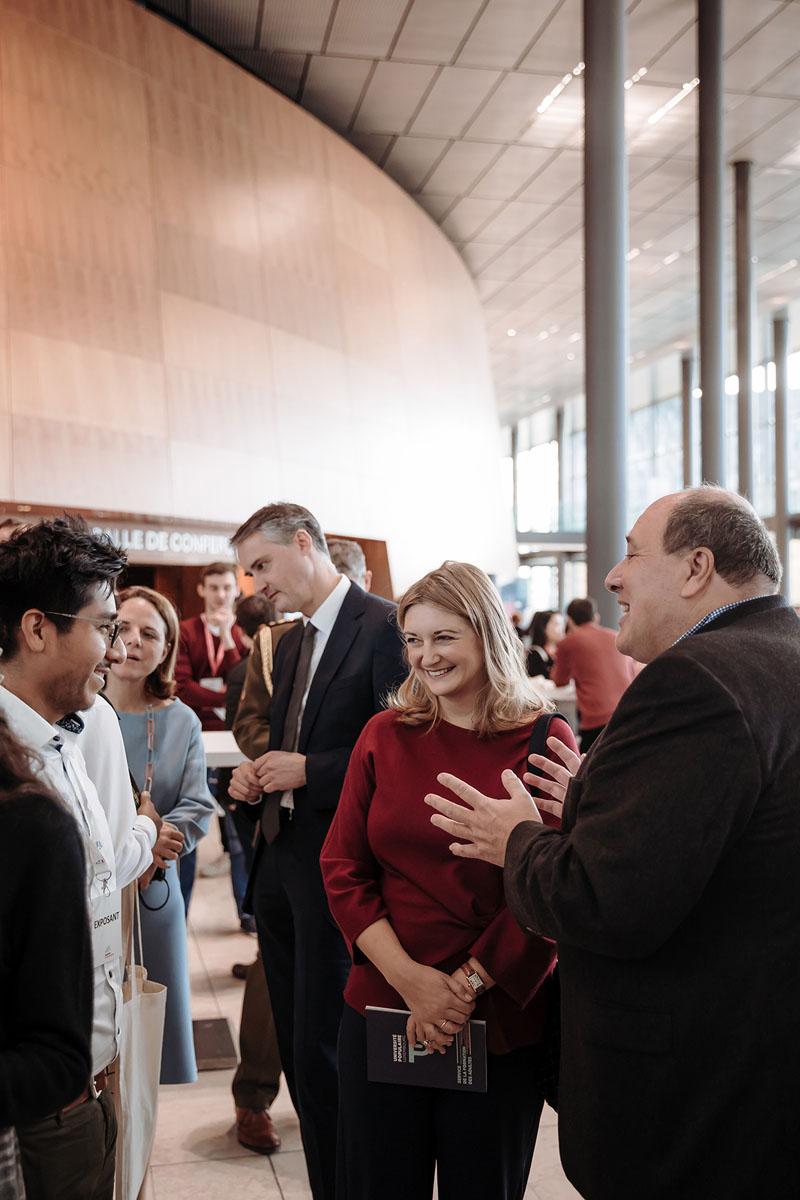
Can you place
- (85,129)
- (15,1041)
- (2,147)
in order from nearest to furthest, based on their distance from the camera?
(15,1041) → (2,147) → (85,129)

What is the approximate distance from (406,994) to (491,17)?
10.2 m

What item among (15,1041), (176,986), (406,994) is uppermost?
(15,1041)

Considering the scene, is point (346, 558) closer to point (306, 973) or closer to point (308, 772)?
point (308, 772)

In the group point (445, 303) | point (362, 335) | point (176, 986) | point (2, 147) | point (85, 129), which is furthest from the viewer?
point (445, 303)

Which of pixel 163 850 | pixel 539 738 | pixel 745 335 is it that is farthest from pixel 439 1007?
pixel 745 335

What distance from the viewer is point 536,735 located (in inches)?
80.9

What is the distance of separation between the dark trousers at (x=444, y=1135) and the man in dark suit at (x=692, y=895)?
28cm

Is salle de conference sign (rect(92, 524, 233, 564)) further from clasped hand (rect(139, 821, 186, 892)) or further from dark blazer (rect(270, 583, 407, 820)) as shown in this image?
dark blazer (rect(270, 583, 407, 820))

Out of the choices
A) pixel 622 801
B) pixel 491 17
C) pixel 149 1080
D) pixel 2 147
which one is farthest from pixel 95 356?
pixel 622 801

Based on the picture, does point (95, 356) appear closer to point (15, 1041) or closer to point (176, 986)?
point (176, 986)

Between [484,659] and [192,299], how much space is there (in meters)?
8.06

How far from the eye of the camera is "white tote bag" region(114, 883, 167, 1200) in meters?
2.00

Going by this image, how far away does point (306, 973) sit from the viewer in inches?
106

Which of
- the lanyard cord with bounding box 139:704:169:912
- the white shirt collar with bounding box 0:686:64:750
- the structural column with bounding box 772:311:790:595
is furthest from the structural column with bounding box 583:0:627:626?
the structural column with bounding box 772:311:790:595
